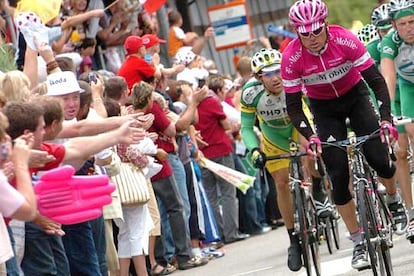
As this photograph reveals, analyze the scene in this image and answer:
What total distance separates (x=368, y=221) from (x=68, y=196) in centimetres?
334

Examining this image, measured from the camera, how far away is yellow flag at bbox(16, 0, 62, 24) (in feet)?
46.4

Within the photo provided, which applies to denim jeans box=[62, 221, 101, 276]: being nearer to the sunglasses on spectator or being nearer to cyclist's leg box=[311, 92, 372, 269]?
cyclist's leg box=[311, 92, 372, 269]

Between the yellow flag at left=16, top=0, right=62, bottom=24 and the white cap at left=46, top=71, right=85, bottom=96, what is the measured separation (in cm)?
271

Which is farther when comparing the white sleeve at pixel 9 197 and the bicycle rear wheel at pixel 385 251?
the bicycle rear wheel at pixel 385 251

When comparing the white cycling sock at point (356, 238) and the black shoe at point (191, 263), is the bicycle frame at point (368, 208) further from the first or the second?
the black shoe at point (191, 263)

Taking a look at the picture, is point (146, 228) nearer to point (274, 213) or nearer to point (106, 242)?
point (106, 242)

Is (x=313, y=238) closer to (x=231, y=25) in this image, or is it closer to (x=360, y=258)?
(x=360, y=258)

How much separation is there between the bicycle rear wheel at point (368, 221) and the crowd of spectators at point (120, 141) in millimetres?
1823

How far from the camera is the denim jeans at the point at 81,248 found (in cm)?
1126

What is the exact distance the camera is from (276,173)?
14.1 meters

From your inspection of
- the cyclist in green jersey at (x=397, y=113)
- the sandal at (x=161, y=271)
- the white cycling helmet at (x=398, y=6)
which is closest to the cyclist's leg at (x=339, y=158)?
the cyclist in green jersey at (x=397, y=113)

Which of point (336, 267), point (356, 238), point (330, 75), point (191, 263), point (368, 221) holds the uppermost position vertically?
point (330, 75)

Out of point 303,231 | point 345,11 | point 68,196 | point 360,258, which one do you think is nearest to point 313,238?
point 303,231

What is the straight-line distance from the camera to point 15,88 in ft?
32.5
